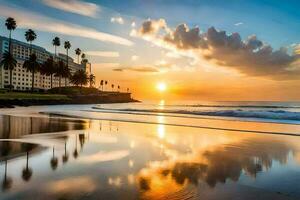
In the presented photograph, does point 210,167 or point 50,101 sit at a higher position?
point 210,167

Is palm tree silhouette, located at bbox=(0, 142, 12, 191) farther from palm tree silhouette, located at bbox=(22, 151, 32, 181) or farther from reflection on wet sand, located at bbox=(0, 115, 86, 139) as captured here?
reflection on wet sand, located at bbox=(0, 115, 86, 139)

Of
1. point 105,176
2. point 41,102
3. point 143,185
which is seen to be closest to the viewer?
point 143,185

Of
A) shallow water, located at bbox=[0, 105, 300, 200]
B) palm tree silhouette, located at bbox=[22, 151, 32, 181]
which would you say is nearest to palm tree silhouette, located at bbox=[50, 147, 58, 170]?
shallow water, located at bbox=[0, 105, 300, 200]

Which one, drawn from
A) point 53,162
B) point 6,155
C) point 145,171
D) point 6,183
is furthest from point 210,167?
point 6,155

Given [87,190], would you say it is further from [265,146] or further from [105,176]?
[265,146]

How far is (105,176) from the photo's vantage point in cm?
905

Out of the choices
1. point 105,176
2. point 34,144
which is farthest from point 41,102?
point 105,176

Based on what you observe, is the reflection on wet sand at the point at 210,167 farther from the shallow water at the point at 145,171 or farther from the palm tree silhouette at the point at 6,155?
the palm tree silhouette at the point at 6,155

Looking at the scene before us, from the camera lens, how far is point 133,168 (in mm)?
10320

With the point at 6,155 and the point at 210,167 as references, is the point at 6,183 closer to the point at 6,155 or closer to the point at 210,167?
the point at 6,155

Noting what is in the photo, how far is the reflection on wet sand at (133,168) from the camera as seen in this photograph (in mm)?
7527

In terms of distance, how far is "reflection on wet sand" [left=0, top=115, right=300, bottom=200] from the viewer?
296 inches

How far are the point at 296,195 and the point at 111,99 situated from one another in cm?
18204

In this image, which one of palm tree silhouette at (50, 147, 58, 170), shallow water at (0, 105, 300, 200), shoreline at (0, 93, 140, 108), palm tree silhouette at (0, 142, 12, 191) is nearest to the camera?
shallow water at (0, 105, 300, 200)
